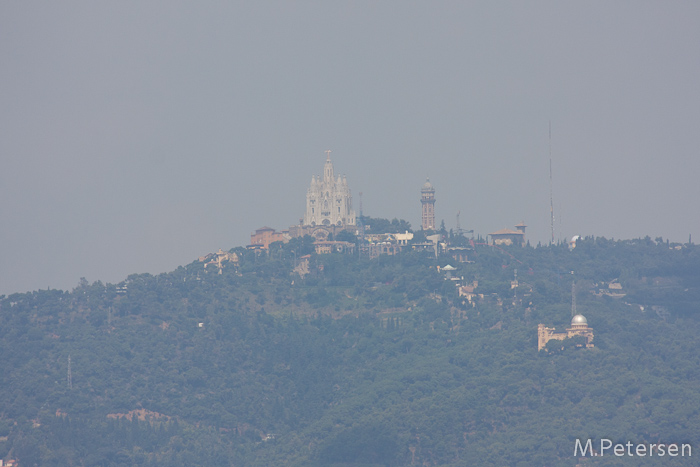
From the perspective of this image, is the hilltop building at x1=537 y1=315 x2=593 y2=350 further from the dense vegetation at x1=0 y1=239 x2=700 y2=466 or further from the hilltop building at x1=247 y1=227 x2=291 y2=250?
the hilltop building at x1=247 y1=227 x2=291 y2=250

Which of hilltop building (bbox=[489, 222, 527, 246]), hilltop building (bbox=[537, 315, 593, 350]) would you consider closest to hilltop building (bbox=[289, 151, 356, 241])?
hilltop building (bbox=[489, 222, 527, 246])

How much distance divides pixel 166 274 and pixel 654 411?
5040cm

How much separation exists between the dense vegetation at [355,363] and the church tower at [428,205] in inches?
373

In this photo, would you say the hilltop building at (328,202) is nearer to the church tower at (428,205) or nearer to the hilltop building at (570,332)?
the church tower at (428,205)

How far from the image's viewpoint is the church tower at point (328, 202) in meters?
158

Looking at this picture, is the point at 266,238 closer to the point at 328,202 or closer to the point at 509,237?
the point at 328,202

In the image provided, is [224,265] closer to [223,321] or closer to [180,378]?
[223,321]

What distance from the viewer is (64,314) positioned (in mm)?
138625

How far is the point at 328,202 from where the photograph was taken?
159000mm

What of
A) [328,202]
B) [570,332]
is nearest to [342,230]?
[328,202]

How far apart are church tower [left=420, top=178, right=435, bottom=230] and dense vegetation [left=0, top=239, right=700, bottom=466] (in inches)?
373

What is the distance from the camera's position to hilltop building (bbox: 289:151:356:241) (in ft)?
520

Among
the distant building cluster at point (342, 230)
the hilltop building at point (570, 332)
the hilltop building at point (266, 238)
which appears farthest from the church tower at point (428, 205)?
the hilltop building at point (570, 332)

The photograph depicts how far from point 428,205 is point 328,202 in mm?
9680
